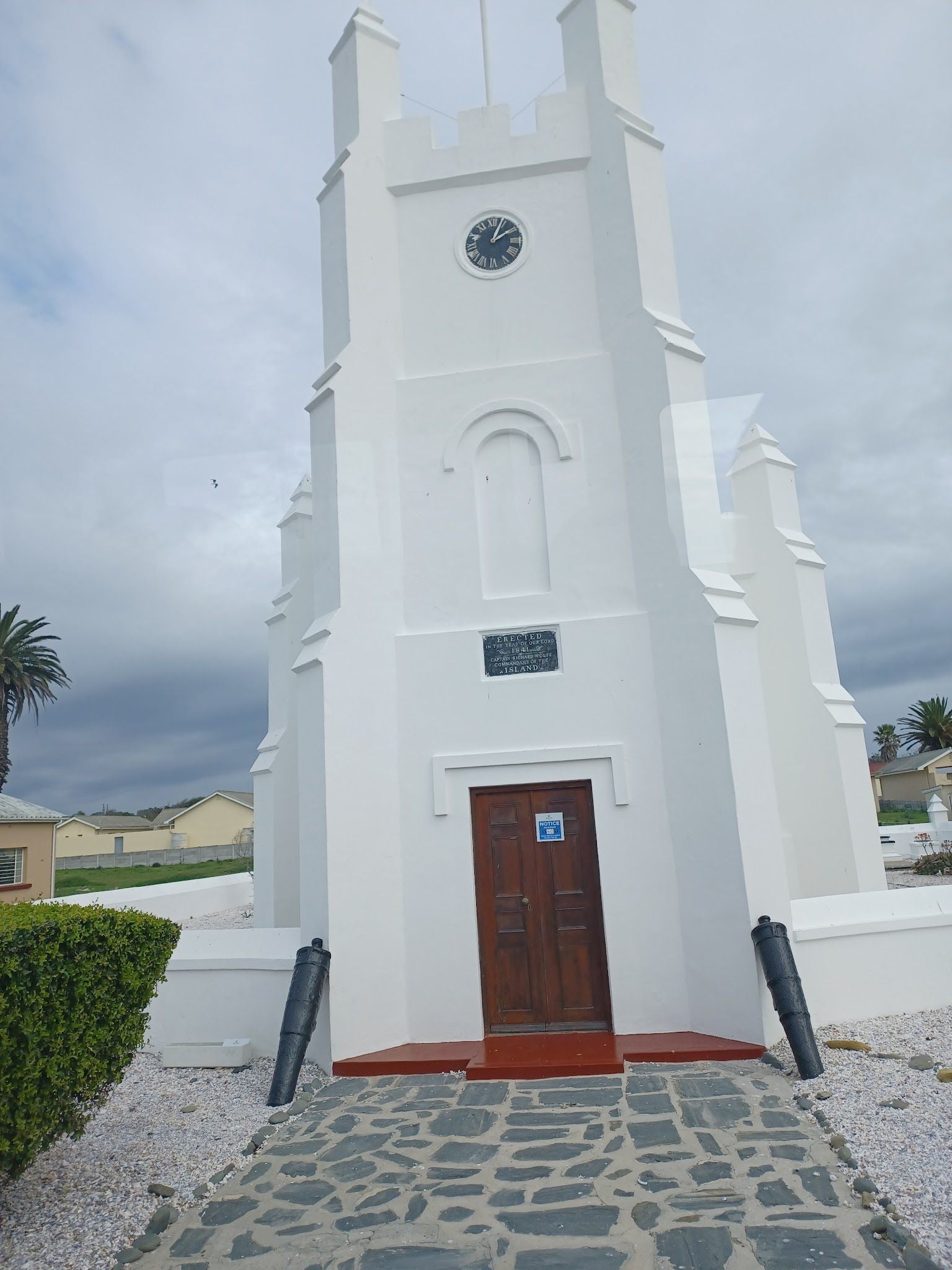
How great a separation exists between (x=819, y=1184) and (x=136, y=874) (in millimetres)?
34538

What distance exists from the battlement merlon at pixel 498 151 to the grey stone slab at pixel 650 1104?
33.4ft

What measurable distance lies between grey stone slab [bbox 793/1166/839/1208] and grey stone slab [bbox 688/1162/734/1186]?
1.33 ft

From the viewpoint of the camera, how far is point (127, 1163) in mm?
5645

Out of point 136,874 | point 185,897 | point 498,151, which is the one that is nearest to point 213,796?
point 136,874

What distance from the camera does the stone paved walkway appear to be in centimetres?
431

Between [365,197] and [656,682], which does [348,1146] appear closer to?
[656,682]

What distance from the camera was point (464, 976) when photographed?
27.6ft

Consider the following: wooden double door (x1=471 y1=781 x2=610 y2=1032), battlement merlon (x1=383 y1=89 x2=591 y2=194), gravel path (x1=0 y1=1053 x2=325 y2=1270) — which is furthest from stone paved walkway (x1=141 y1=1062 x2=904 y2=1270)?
battlement merlon (x1=383 y1=89 x2=591 y2=194)

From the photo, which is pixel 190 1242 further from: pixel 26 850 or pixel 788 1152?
pixel 26 850

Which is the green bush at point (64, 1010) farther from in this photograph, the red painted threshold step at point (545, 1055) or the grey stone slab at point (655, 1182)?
the grey stone slab at point (655, 1182)

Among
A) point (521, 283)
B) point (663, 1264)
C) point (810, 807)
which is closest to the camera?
point (663, 1264)

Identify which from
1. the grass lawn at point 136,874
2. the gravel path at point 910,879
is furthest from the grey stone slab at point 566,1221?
the grass lawn at point 136,874

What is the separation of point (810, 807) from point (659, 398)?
6.95 meters

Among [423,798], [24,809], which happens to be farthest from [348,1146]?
[24,809]
